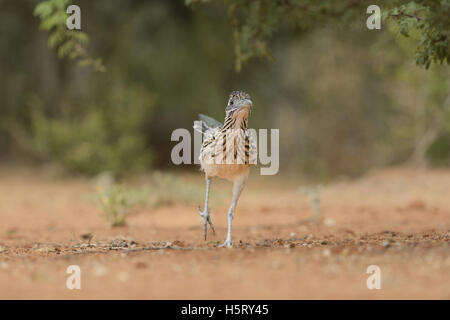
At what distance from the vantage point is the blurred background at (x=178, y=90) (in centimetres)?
1351

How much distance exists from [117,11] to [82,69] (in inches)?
71.2

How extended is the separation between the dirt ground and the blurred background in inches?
126

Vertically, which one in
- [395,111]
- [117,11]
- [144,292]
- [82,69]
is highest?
[117,11]

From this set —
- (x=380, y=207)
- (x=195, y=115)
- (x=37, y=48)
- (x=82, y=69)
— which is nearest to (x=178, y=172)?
(x=195, y=115)

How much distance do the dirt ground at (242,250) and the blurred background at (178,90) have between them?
10.5 ft

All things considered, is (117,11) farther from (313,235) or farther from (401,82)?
(313,235)

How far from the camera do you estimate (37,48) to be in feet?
53.3

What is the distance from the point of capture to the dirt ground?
142 inches

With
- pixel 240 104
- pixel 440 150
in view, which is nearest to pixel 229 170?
pixel 240 104

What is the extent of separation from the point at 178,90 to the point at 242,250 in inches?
460

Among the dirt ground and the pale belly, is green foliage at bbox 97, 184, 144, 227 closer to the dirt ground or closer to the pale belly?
the dirt ground

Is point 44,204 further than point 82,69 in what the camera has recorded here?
No

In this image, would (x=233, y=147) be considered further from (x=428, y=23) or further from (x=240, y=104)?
(x=428, y=23)

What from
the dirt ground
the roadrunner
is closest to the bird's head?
the roadrunner
